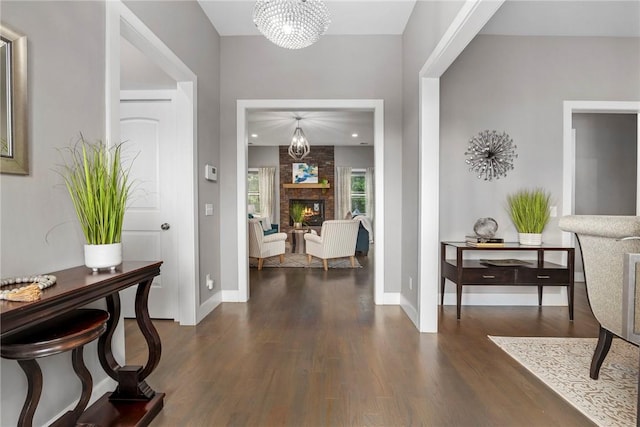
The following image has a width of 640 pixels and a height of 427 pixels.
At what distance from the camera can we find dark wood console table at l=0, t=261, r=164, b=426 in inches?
48.2

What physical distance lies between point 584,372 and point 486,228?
151cm

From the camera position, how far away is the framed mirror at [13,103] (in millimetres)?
1218

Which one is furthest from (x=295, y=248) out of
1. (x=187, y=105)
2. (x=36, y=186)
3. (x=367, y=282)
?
(x=36, y=186)

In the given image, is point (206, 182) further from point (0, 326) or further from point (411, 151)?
point (0, 326)

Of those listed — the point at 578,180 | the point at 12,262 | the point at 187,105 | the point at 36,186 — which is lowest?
the point at 12,262

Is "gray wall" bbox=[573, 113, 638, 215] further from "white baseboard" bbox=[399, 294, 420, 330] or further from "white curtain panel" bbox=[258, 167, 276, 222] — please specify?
"white curtain panel" bbox=[258, 167, 276, 222]

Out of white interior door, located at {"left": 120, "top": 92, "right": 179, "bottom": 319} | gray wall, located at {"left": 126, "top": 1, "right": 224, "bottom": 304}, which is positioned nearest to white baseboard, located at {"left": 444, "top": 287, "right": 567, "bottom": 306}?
gray wall, located at {"left": 126, "top": 1, "right": 224, "bottom": 304}

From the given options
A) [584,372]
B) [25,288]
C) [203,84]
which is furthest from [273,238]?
[25,288]

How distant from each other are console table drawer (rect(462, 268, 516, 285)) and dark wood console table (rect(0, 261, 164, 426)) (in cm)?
266

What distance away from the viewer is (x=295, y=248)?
7418 mm

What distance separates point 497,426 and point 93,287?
1.93m

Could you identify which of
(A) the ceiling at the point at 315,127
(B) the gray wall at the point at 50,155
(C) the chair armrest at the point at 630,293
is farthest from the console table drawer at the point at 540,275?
(A) the ceiling at the point at 315,127

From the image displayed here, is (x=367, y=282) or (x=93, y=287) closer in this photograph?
(x=93, y=287)

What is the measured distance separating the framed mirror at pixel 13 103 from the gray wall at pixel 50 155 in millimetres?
37
